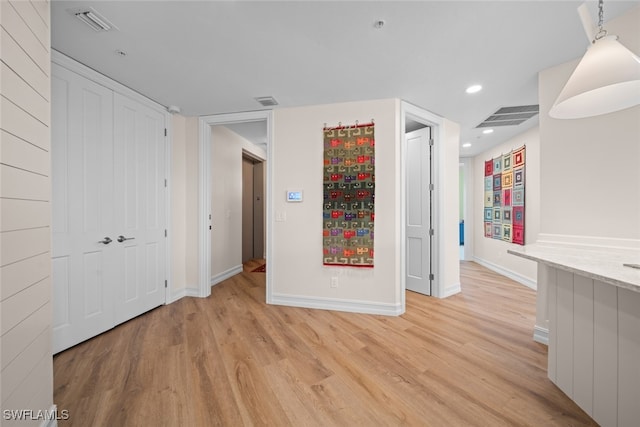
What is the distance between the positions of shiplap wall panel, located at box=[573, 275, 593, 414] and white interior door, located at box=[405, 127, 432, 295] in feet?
6.56

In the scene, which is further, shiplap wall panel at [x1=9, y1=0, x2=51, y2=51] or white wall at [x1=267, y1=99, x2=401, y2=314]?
white wall at [x1=267, y1=99, x2=401, y2=314]

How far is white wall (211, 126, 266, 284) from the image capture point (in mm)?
3844

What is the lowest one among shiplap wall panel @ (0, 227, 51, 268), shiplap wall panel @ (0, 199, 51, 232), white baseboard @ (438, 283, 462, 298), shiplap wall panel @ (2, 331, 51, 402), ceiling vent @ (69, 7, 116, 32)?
white baseboard @ (438, 283, 462, 298)

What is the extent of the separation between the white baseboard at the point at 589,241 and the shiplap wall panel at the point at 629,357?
2.80 feet

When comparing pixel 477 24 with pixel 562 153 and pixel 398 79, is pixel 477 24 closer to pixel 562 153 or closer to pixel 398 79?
pixel 398 79

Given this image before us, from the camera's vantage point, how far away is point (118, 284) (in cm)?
248

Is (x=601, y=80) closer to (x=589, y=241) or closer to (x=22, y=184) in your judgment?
(x=589, y=241)

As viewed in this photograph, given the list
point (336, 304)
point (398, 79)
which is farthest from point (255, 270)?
point (398, 79)

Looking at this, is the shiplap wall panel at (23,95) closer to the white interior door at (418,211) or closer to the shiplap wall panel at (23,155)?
the shiplap wall panel at (23,155)

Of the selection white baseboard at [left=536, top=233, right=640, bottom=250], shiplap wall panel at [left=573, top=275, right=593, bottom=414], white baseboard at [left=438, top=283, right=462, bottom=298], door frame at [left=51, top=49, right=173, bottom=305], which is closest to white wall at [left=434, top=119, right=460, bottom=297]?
white baseboard at [left=438, top=283, right=462, bottom=298]

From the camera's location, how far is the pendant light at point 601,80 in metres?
1.01

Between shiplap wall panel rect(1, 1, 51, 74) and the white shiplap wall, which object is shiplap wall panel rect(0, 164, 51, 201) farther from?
shiplap wall panel rect(1, 1, 51, 74)

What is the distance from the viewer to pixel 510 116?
329 cm

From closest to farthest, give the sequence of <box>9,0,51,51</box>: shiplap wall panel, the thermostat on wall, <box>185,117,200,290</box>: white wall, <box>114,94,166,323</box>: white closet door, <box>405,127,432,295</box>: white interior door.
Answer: <box>9,0,51,51</box>: shiplap wall panel, <box>114,94,166,323</box>: white closet door, the thermostat on wall, <box>185,117,200,290</box>: white wall, <box>405,127,432,295</box>: white interior door
